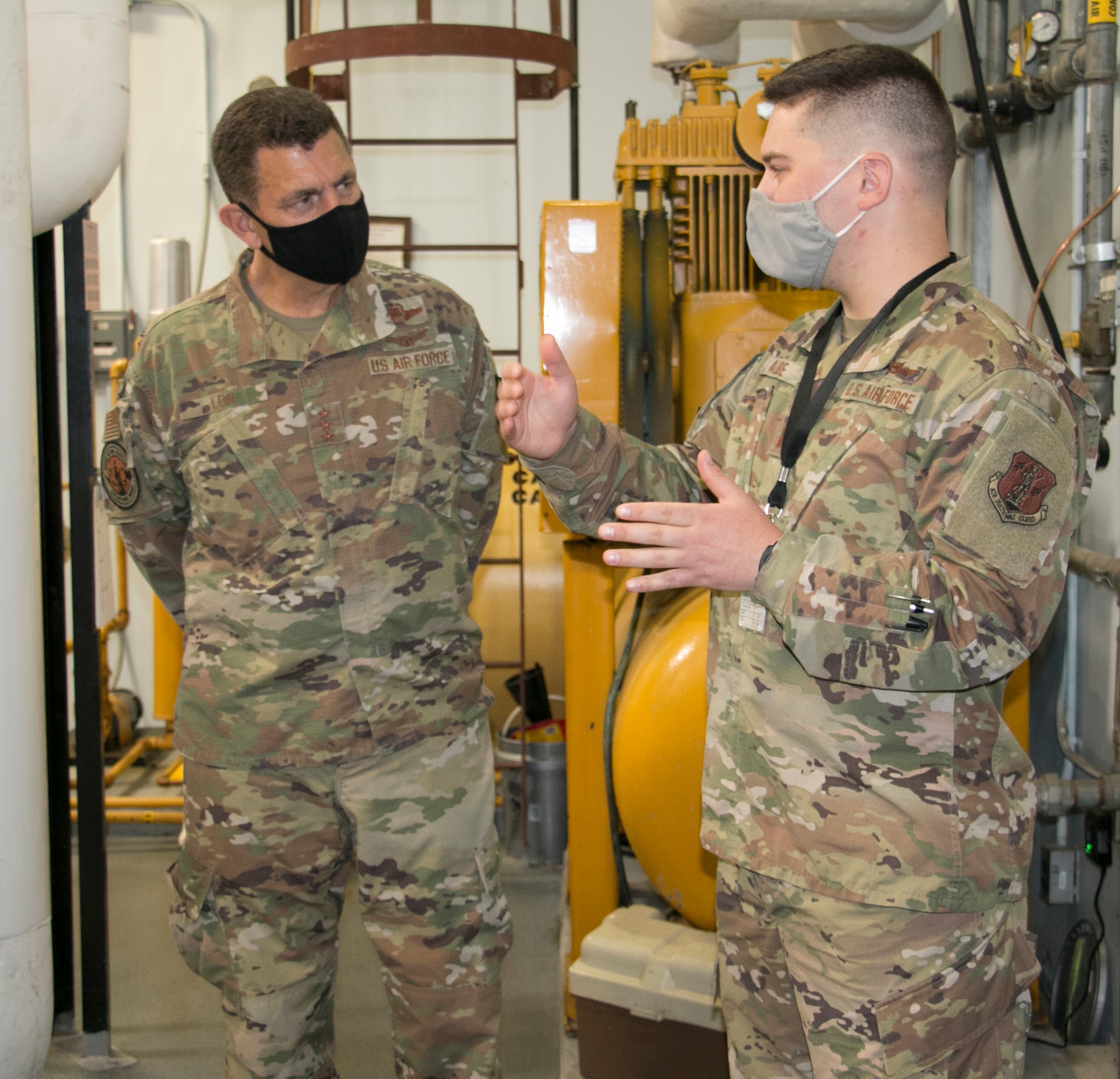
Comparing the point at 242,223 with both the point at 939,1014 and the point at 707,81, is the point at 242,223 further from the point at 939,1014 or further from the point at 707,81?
the point at 939,1014

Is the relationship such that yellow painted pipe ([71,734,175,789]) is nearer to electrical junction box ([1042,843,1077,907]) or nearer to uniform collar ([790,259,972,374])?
electrical junction box ([1042,843,1077,907])

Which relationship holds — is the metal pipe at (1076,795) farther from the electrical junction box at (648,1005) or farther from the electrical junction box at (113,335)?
the electrical junction box at (113,335)

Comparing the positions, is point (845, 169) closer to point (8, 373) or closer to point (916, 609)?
point (916, 609)

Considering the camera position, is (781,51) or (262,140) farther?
(781,51)

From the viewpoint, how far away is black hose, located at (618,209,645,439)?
2479 millimetres

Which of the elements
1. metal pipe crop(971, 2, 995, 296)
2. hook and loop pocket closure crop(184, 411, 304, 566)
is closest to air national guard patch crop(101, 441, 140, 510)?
hook and loop pocket closure crop(184, 411, 304, 566)

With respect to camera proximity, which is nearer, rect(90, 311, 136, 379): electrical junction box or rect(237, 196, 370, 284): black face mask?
rect(237, 196, 370, 284): black face mask

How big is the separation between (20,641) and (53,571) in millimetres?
1187

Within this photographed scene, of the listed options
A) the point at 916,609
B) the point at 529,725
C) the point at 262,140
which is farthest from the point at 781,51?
the point at 916,609

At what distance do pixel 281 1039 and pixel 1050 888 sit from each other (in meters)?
1.64

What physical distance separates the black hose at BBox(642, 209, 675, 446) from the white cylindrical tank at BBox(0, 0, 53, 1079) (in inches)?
60.2

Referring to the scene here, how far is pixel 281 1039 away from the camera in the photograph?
5.93 feet

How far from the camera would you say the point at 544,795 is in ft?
11.4

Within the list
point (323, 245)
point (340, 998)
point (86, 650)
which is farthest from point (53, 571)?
point (340, 998)
